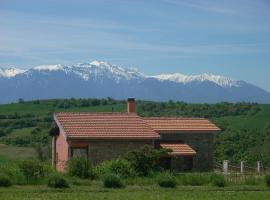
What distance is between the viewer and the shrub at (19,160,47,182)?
29203mm

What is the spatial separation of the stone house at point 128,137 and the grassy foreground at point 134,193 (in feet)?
31.0

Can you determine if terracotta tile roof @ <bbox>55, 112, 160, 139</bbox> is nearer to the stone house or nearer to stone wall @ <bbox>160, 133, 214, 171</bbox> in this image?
the stone house

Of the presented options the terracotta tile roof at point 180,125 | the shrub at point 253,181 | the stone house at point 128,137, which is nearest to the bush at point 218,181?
the shrub at point 253,181

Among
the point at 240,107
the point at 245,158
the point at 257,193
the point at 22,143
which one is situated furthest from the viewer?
the point at 240,107

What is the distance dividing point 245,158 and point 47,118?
92.5 feet

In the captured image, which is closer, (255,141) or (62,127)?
(62,127)

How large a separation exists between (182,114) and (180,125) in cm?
2544

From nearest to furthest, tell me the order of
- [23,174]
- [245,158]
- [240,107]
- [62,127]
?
[23,174], [62,127], [245,158], [240,107]

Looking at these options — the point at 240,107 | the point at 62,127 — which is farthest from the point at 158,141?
the point at 240,107

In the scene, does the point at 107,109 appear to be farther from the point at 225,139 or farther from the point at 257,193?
the point at 257,193

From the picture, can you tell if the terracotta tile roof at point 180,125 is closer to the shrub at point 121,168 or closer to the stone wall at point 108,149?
the stone wall at point 108,149

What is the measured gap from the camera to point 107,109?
76375 millimetres

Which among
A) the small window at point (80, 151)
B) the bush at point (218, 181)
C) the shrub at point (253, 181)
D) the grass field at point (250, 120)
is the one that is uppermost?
the grass field at point (250, 120)

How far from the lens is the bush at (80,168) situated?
3175 centimetres
